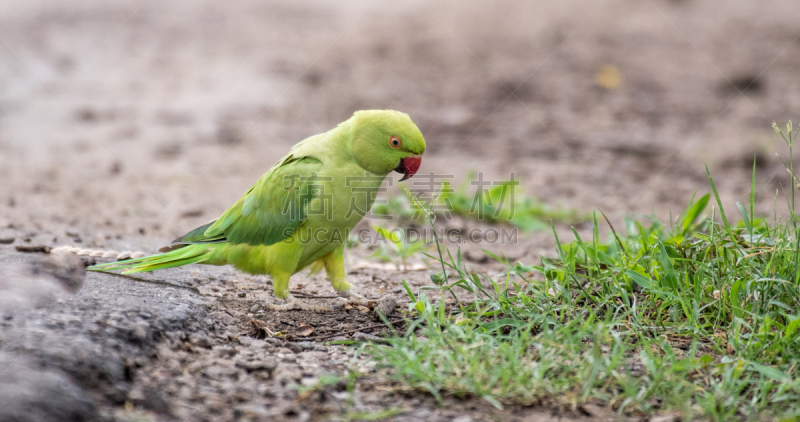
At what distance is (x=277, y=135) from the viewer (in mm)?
7621

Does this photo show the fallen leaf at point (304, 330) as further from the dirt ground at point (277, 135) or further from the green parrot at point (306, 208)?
the green parrot at point (306, 208)

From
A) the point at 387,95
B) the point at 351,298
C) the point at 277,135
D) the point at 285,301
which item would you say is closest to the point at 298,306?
the point at 285,301

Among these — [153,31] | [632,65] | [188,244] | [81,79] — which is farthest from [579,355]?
[153,31]

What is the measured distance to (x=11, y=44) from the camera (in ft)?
31.4

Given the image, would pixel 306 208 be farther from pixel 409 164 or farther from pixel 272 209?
pixel 409 164

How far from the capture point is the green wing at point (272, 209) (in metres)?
3.37

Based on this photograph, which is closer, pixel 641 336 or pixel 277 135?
pixel 641 336

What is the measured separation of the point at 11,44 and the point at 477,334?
389 inches

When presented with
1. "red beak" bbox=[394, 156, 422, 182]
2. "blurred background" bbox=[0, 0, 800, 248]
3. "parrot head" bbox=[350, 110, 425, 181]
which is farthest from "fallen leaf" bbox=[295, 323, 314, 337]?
"blurred background" bbox=[0, 0, 800, 248]

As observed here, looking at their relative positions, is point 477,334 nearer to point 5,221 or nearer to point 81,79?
point 5,221

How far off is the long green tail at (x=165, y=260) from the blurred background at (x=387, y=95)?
128 centimetres

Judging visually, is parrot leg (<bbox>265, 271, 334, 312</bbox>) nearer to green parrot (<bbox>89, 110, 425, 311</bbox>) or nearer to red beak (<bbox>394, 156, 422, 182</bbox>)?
green parrot (<bbox>89, 110, 425, 311</bbox>)

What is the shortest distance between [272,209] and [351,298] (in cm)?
68

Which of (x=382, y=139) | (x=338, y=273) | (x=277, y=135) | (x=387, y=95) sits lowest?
(x=338, y=273)
